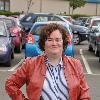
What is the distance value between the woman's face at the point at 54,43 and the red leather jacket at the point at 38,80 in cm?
11

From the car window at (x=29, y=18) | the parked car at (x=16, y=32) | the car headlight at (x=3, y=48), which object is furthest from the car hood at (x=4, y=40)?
the car window at (x=29, y=18)

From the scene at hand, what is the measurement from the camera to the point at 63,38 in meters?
4.05

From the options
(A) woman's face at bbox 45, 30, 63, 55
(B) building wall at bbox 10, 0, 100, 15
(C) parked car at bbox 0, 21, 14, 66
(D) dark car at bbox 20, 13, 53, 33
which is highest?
(B) building wall at bbox 10, 0, 100, 15

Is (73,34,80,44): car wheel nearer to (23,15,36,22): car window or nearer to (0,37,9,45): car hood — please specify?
(23,15,36,22): car window

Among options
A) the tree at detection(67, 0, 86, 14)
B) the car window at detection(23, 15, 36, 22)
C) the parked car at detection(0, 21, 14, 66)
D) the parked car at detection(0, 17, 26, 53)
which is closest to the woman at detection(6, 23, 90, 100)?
the parked car at detection(0, 21, 14, 66)

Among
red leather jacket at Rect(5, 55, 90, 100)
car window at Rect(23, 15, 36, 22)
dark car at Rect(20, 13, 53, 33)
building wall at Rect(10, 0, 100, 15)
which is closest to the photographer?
red leather jacket at Rect(5, 55, 90, 100)

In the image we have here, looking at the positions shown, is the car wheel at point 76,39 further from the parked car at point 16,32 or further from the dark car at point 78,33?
the parked car at point 16,32

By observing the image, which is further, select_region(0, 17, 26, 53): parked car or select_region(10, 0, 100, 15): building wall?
select_region(10, 0, 100, 15): building wall

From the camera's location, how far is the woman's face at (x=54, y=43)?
3.99 m

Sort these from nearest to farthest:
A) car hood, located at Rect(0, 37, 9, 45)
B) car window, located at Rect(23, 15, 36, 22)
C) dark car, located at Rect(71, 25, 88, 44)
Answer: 1. car hood, located at Rect(0, 37, 9, 45)
2. dark car, located at Rect(71, 25, 88, 44)
3. car window, located at Rect(23, 15, 36, 22)

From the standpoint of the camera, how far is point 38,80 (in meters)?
3.94

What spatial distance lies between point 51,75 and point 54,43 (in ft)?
0.88

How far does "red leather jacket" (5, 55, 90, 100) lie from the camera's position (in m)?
3.92

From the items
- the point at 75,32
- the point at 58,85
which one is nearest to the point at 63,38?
the point at 58,85
